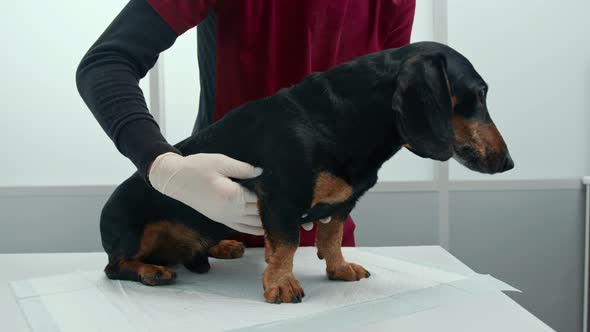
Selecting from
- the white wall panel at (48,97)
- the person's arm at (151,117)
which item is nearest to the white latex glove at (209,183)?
the person's arm at (151,117)

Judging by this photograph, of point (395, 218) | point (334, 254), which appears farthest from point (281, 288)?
point (395, 218)

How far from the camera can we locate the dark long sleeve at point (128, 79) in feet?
3.37

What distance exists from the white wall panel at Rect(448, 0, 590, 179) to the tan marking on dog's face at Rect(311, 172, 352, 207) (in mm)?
1451

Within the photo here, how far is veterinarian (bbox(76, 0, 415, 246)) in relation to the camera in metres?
1.00

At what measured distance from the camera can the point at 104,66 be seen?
1.07 meters

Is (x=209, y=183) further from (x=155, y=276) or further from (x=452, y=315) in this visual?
(x=452, y=315)

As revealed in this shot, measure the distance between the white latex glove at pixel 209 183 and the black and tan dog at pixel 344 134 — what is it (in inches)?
1.2

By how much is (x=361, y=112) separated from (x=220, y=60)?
1.56 feet

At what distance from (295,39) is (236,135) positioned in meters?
0.38

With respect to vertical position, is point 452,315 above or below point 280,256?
below

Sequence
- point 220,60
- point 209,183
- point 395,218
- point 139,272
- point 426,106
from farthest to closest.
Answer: point 395,218 → point 220,60 → point 139,272 → point 209,183 → point 426,106

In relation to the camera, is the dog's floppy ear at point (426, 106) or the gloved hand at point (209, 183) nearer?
the dog's floppy ear at point (426, 106)

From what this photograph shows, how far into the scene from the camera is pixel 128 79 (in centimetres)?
107

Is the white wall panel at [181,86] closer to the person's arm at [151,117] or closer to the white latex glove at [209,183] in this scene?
the person's arm at [151,117]
